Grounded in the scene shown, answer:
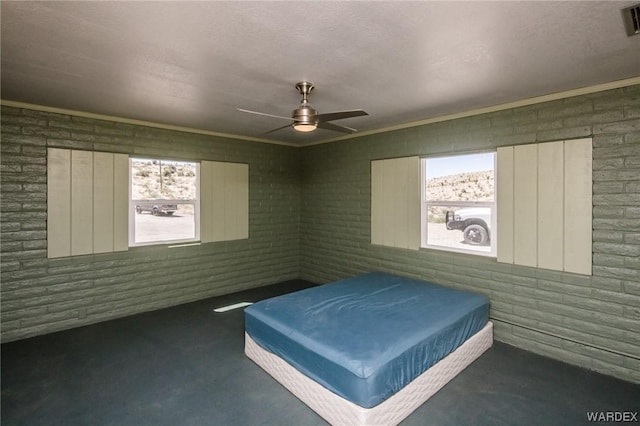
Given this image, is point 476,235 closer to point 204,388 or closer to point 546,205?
point 546,205

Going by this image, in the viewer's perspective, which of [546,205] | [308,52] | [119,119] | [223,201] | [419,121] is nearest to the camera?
[308,52]

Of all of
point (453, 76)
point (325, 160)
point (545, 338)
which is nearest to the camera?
point (453, 76)

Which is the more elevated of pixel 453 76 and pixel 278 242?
pixel 453 76

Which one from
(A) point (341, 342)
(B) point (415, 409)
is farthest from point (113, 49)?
(B) point (415, 409)

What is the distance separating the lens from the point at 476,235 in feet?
12.4

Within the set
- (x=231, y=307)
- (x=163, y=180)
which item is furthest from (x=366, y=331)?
(x=163, y=180)

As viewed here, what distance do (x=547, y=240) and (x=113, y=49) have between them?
400 centimetres

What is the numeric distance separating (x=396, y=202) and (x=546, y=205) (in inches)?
68.9

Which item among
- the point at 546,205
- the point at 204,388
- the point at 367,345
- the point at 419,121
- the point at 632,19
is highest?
the point at 419,121

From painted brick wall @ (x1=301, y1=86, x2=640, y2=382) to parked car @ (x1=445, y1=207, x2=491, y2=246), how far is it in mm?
249

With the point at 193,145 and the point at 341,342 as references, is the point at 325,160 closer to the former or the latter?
the point at 193,145

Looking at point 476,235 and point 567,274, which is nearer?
point 567,274

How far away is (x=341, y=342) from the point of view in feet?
7.71

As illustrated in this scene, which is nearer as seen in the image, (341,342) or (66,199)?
(341,342)
